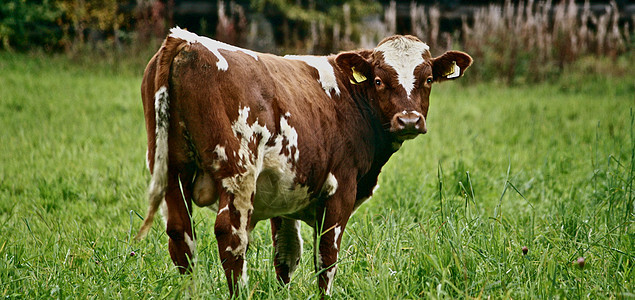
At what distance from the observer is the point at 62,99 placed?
783 centimetres

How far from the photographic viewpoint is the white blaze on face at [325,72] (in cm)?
325

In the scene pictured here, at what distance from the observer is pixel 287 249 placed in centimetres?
342

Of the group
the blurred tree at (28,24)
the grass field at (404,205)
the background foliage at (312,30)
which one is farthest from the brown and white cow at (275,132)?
the blurred tree at (28,24)

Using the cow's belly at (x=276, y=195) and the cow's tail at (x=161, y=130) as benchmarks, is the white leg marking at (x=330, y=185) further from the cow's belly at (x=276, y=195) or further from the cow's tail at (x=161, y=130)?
the cow's tail at (x=161, y=130)

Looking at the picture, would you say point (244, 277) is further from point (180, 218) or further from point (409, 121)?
point (409, 121)

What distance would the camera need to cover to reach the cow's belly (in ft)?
Result: 9.18

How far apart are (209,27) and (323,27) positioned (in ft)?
9.11

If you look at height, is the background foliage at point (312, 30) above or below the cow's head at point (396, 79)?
below

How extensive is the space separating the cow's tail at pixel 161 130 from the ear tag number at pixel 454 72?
1609 mm

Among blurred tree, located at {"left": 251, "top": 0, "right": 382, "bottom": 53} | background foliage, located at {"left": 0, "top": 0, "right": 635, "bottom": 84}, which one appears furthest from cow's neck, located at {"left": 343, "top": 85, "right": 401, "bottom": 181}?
blurred tree, located at {"left": 251, "top": 0, "right": 382, "bottom": 53}

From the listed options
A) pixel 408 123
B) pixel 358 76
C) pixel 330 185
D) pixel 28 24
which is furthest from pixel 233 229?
pixel 28 24

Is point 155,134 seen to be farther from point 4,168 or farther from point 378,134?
point 4,168

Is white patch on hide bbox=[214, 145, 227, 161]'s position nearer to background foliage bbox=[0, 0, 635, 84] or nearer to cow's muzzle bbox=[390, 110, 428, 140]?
cow's muzzle bbox=[390, 110, 428, 140]

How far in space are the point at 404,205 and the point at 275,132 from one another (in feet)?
6.60
